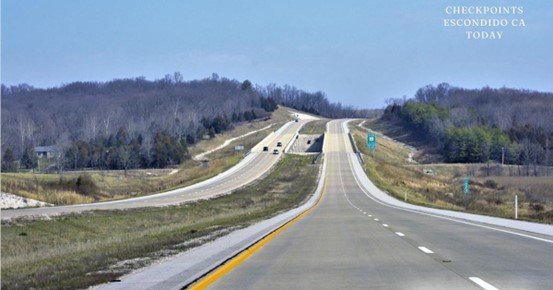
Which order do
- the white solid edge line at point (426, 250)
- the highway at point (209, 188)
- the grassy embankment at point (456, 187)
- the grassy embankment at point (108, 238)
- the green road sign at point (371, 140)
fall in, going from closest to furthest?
1. the grassy embankment at point (108, 238)
2. the white solid edge line at point (426, 250)
3. the highway at point (209, 188)
4. the grassy embankment at point (456, 187)
5. the green road sign at point (371, 140)

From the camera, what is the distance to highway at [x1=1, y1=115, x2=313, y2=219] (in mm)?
42838

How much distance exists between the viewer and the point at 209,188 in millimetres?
83062

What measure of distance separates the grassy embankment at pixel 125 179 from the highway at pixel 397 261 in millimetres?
38411

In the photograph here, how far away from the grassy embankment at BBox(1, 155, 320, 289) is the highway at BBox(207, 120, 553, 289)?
268 cm

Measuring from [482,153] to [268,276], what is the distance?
414 ft

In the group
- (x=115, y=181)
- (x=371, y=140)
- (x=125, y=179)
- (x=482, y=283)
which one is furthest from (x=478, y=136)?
(x=482, y=283)

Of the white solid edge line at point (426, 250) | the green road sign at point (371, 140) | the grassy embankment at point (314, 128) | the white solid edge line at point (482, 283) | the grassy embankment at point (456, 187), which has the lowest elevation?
the grassy embankment at point (456, 187)

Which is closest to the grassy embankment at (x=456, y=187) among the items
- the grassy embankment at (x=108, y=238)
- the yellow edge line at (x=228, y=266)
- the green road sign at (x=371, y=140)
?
the green road sign at (x=371, y=140)

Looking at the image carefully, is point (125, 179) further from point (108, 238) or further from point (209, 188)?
point (108, 238)

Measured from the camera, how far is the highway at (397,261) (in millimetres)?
12281

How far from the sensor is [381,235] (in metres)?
24.3

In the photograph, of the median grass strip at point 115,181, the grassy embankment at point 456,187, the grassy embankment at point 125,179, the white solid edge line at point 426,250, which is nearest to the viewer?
the white solid edge line at point 426,250

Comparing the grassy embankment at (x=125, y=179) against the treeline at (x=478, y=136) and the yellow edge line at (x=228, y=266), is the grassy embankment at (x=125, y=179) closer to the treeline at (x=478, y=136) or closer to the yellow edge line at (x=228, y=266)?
the treeline at (x=478, y=136)

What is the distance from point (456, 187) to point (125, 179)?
4385cm
